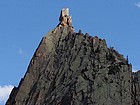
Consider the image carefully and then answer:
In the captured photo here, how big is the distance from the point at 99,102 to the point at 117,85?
648cm

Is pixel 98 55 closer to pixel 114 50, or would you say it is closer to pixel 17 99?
pixel 114 50

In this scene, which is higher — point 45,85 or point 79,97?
point 45,85

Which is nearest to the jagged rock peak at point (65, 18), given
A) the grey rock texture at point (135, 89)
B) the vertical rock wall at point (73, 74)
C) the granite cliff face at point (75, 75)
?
the granite cliff face at point (75, 75)

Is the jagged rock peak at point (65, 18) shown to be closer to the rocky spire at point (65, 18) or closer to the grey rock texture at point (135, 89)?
the rocky spire at point (65, 18)

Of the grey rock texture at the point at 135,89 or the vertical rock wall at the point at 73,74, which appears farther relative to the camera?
the grey rock texture at the point at 135,89

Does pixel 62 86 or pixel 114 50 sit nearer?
pixel 62 86

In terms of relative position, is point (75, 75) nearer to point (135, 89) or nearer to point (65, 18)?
point (135, 89)

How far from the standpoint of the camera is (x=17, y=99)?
354ft

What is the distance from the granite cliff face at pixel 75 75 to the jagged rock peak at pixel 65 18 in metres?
0.37

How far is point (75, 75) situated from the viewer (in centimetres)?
9875

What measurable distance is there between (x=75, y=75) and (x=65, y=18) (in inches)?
1141

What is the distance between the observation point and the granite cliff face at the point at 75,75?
92750 mm

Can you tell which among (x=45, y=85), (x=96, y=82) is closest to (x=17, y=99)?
(x=45, y=85)

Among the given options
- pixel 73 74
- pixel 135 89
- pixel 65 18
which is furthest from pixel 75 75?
pixel 65 18
